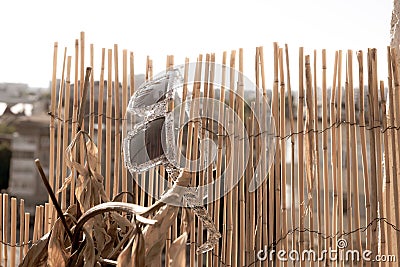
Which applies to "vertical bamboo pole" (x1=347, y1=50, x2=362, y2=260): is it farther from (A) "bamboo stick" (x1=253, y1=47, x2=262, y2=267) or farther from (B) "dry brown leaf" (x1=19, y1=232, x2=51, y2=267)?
(B) "dry brown leaf" (x1=19, y1=232, x2=51, y2=267)

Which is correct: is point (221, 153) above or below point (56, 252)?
above

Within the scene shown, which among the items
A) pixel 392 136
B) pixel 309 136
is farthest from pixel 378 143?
pixel 309 136

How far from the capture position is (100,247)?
85cm

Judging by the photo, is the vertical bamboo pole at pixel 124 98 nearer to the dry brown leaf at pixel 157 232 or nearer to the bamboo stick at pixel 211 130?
the bamboo stick at pixel 211 130

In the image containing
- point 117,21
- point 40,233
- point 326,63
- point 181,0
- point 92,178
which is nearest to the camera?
point 92,178

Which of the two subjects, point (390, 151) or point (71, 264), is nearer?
point (71, 264)

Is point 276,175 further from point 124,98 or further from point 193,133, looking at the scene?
point 124,98

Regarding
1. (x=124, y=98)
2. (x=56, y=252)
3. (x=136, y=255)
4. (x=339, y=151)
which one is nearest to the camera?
(x=136, y=255)

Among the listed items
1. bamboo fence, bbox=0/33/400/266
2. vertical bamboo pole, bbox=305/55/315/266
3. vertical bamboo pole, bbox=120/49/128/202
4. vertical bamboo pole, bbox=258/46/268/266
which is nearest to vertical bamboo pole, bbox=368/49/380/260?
bamboo fence, bbox=0/33/400/266

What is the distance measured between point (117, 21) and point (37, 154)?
1.52 m

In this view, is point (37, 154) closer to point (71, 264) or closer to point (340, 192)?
point (340, 192)

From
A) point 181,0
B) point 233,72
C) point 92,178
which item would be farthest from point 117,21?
point 92,178

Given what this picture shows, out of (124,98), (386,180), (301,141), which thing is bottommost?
(386,180)

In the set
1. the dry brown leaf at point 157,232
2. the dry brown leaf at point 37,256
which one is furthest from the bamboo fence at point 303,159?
the dry brown leaf at point 157,232
